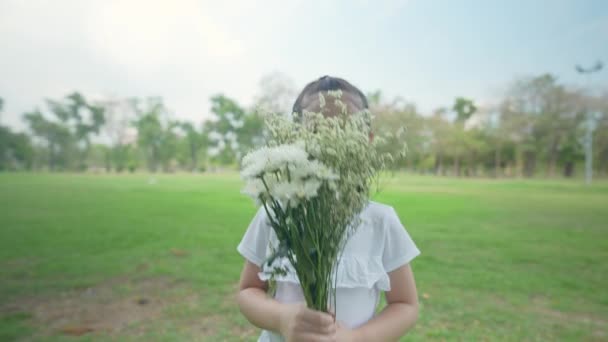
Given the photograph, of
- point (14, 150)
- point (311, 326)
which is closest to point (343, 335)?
point (311, 326)

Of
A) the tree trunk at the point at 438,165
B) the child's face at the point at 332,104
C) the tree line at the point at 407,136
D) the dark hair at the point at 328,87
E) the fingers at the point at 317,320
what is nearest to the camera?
the fingers at the point at 317,320

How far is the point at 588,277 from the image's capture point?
6090 millimetres

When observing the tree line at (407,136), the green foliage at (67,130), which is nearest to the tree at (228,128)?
the tree line at (407,136)

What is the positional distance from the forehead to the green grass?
37 centimetres

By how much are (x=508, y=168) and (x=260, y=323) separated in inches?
3189

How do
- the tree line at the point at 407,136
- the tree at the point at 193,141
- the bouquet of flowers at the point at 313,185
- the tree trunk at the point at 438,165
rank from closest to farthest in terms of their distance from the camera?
the bouquet of flowers at the point at 313,185
the tree line at the point at 407,136
the tree trunk at the point at 438,165
the tree at the point at 193,141

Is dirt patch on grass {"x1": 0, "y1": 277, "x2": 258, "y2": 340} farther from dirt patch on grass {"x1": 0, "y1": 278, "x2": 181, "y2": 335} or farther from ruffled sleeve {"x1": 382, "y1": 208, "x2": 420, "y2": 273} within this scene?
ruffled sleeve {"x1": 382, "y1": 208, "x2": 420, "y2": 273}

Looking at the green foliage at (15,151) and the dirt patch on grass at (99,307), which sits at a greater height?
the green foliage at (15,151)

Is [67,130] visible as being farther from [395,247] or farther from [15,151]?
[395,247]

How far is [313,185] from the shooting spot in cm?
96

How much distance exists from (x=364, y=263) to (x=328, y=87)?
77 centimetres

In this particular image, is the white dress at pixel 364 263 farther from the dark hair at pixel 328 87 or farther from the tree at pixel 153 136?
the tree at pixel 153 136

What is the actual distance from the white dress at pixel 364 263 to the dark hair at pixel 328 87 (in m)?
0.50

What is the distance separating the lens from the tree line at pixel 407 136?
49688 millimetres
